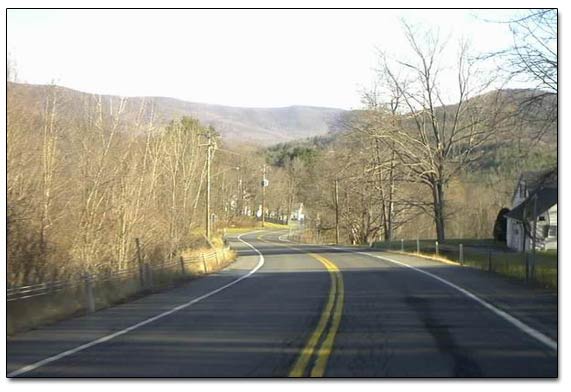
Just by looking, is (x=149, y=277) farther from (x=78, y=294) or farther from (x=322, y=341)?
(x=322, y=341)

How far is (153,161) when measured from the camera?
30.8 m

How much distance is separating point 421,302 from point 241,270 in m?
16.1

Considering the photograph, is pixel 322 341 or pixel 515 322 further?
pixel 515 322

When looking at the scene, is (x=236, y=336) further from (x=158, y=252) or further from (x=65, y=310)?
(x=158, y=252)

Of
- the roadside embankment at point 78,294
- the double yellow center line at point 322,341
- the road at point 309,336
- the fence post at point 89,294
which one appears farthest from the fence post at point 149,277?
the double yellow center line at point 322,341

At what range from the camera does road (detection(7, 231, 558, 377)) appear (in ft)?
30.9

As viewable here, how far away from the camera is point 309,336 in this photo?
12047 mm

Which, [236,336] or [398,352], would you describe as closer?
[398,352]

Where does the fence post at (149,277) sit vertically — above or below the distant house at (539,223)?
below

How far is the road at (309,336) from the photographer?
9414 millimetres

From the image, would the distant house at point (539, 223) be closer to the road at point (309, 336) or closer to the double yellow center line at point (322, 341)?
the road at point (309, 336)

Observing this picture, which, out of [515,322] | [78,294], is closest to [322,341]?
[515,322]

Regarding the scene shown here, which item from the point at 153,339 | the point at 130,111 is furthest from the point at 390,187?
the point at 153,339

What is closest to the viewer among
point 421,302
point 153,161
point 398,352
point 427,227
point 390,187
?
point 398,352
